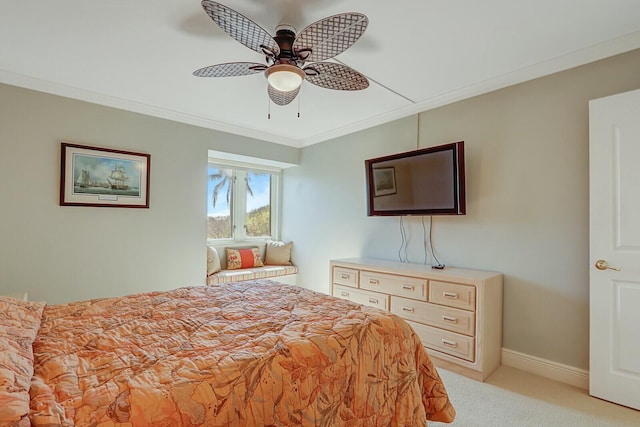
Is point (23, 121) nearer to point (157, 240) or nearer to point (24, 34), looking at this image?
point (24, 34)

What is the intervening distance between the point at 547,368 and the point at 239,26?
3.25 meters

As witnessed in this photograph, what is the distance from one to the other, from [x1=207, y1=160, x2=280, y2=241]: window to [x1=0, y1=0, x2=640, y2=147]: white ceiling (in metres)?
1.44

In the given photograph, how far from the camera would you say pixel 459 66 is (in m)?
2.44

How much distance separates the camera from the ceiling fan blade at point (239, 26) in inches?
57.1

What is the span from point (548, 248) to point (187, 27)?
10.2 ft

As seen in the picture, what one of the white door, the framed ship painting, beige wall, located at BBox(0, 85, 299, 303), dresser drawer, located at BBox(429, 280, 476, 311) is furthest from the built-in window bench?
the white door

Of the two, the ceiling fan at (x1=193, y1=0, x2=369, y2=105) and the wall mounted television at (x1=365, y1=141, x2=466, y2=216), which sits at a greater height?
→ the ceiling fan at (x1=193, y1=0, x2=369, y2=105)

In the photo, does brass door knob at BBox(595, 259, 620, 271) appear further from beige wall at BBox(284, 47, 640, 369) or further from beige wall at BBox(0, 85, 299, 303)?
beige wall at BBox(0, 85, 299, 303)

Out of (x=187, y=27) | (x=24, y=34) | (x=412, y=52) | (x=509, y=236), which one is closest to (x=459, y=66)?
(x=412, y=52)

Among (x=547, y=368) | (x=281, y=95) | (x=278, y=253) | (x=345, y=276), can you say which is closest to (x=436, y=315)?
(x=547, y=368)

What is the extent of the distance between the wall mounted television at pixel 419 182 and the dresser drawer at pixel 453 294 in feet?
2.20

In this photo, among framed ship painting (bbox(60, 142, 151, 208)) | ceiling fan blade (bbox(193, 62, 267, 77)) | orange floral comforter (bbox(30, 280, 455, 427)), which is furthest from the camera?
framed ship painting (bbox(60, 142, 151, 208))

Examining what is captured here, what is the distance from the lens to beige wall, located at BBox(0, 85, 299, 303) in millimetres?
2639

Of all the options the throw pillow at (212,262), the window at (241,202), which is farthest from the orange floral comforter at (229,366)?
the window at (241,202)
